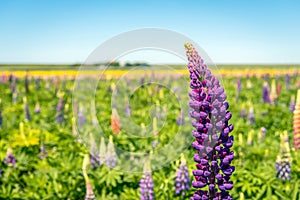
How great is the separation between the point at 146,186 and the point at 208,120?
1.62 metres

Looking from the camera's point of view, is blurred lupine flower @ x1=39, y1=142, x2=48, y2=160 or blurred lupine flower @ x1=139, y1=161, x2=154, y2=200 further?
blurred lupine flower @ x1=39, y1=142, x2=48, y2=160

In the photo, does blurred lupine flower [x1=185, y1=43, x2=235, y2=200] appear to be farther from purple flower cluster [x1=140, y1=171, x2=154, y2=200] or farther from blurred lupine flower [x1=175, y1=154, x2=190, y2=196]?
blurred lupine flower [x1=175, y1=154, x2=190, y2=196]

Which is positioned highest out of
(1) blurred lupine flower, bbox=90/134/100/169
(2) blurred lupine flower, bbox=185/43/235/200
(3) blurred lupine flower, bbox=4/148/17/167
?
(2) blurred lupine flower, bbox=185/43/235/200

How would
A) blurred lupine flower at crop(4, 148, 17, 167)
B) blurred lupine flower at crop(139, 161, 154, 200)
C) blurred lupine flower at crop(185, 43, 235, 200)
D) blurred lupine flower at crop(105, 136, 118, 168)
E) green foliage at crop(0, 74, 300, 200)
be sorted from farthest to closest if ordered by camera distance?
blurred lupine flower at crop(4, 148, 17, 167), blurred lupine flower at crop(105, 136, 118, 168), green foliage at crop(0, 74, 300, 200), blurred lupine flower at crop(139, 161, 154, 200), blurred lupine flower at crop(185, 43, 235, 200)

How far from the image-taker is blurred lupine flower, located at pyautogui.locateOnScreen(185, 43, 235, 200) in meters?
1.66

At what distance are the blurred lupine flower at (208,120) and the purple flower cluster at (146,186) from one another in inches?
55.5

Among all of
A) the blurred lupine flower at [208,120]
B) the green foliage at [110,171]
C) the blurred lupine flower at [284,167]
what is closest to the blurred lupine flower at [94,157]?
the green foliage at [110,171]

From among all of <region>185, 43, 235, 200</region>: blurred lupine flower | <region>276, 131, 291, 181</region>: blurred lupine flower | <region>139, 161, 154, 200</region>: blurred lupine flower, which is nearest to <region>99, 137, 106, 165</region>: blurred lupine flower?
<region>139, 161, 154, 200</region>: blurred lupine flower

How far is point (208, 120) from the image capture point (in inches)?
68.1

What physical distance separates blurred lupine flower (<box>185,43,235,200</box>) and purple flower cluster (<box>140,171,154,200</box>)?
141 cm

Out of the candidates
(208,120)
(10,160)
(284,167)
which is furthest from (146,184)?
(10,160)

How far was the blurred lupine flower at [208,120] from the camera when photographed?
166 centimetres

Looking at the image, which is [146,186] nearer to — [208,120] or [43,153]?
[208,120]

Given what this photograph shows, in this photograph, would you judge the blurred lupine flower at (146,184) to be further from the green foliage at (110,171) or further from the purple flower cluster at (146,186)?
the green foliage at (110,171)
